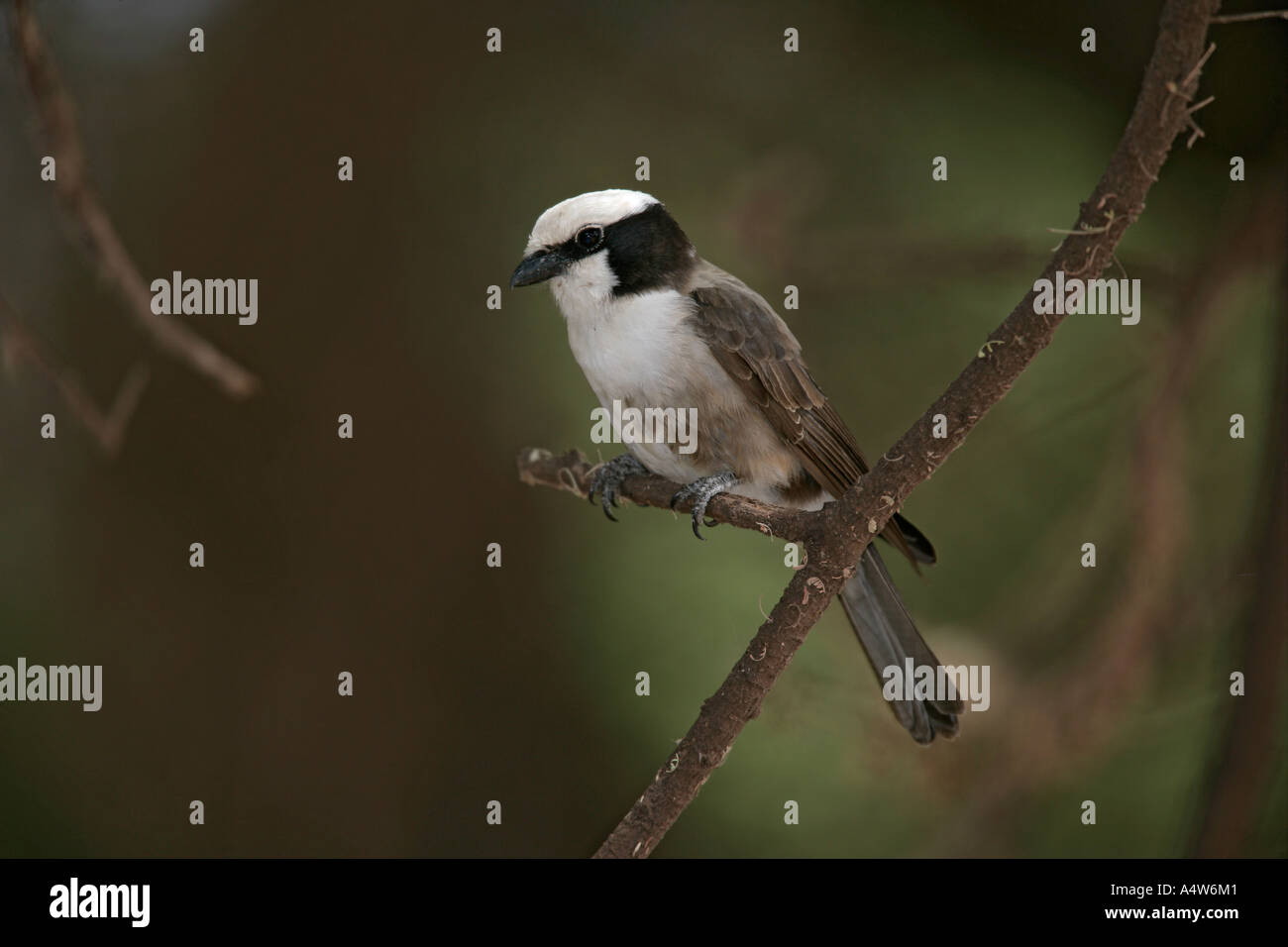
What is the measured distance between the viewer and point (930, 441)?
1.47 m

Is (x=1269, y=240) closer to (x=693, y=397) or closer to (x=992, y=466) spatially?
(x=992, y=466)

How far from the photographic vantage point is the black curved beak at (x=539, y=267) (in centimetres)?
230

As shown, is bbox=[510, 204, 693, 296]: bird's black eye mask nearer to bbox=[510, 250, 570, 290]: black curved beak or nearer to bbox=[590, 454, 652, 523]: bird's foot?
bbox=[510, 250, 570, 290]: black curved beak

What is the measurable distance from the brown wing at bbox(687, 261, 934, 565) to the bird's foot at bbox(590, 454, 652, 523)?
35 centimetres

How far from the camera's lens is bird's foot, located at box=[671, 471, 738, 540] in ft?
6.97

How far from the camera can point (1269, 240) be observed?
247cm

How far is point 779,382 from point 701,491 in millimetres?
295

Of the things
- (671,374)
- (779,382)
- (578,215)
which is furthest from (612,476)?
(578,215)

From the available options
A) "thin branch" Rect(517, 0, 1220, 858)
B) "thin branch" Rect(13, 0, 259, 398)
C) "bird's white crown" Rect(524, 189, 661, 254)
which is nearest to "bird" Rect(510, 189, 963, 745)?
"bird's white crown" Rect(524, 189, 661, 254)

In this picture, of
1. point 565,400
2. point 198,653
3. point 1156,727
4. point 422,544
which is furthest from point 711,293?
point 198,653

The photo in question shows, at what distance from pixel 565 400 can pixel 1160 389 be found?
5.00 ft

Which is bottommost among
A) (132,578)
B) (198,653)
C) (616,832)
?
(616,832)

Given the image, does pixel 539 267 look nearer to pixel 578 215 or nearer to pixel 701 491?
pixel 578 215

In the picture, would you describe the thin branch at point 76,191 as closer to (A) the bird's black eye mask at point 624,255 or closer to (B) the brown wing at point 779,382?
(A) the bird's black eye mask at point 624,255
